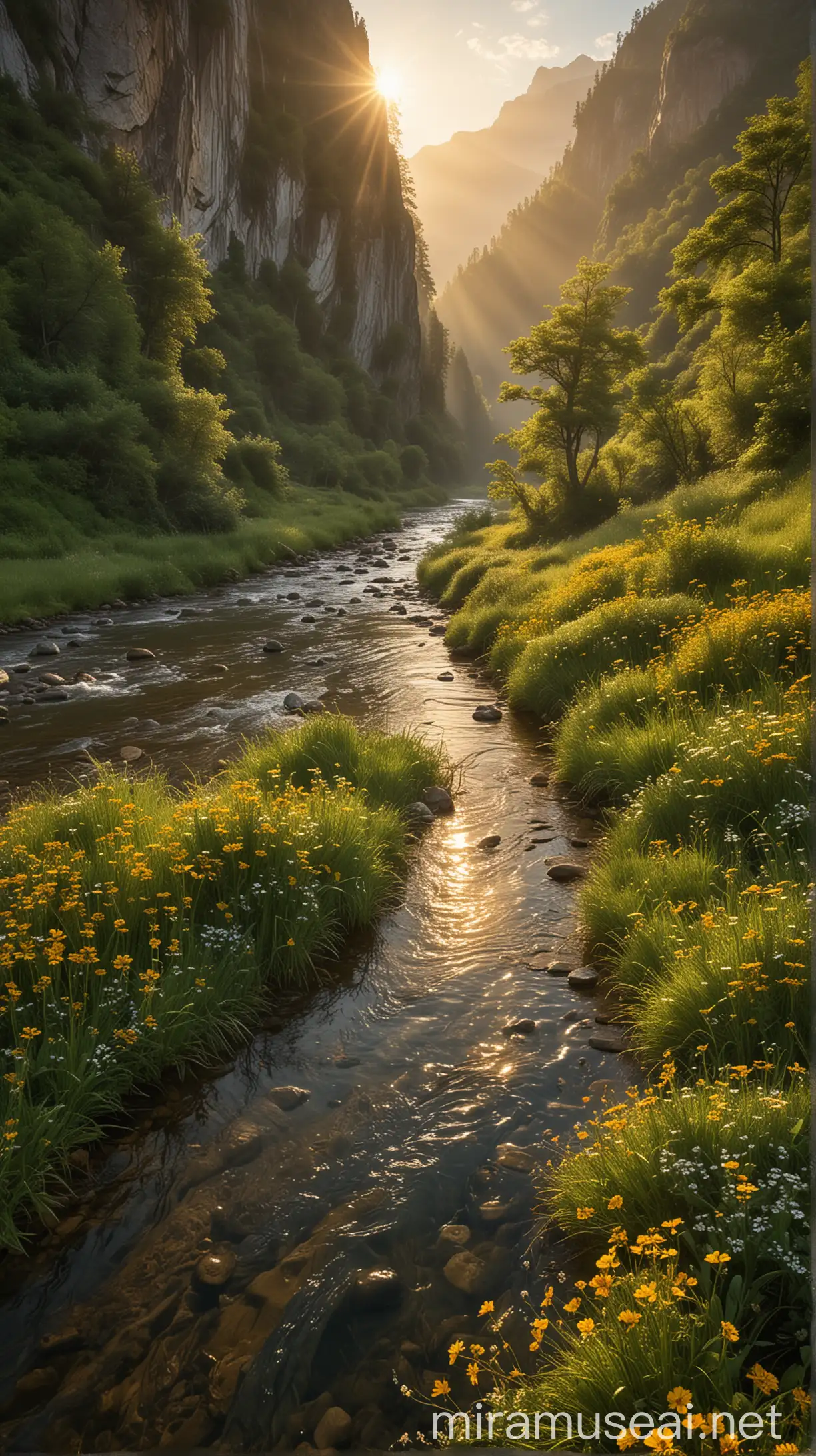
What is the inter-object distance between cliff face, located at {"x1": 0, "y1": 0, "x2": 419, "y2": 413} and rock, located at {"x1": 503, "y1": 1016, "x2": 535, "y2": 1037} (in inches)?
2245

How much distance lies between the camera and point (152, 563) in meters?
25.3

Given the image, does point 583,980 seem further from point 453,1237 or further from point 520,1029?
point 453,1237

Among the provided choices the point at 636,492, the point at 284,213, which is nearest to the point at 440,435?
the point at 284,213

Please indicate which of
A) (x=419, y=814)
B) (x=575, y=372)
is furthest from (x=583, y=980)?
(x=575, y=372)

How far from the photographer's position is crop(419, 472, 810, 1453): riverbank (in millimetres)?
2494

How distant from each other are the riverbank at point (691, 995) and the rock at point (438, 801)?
1516mm

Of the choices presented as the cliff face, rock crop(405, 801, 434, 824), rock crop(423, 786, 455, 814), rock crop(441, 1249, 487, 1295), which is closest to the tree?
rock crop(423, 786, 455, 814)

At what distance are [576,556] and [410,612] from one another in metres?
5.18

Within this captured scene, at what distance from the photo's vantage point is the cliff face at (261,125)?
4719cm

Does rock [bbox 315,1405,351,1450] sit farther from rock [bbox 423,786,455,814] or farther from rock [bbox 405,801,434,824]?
rock [bbox 423,786,455,814]

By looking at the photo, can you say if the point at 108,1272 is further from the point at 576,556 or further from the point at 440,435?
the point at 440,435

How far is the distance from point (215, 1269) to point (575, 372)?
104ft

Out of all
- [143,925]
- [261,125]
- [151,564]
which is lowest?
[143,925]

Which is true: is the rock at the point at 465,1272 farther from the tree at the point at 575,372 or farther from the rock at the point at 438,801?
the tree at the point at 575,372
